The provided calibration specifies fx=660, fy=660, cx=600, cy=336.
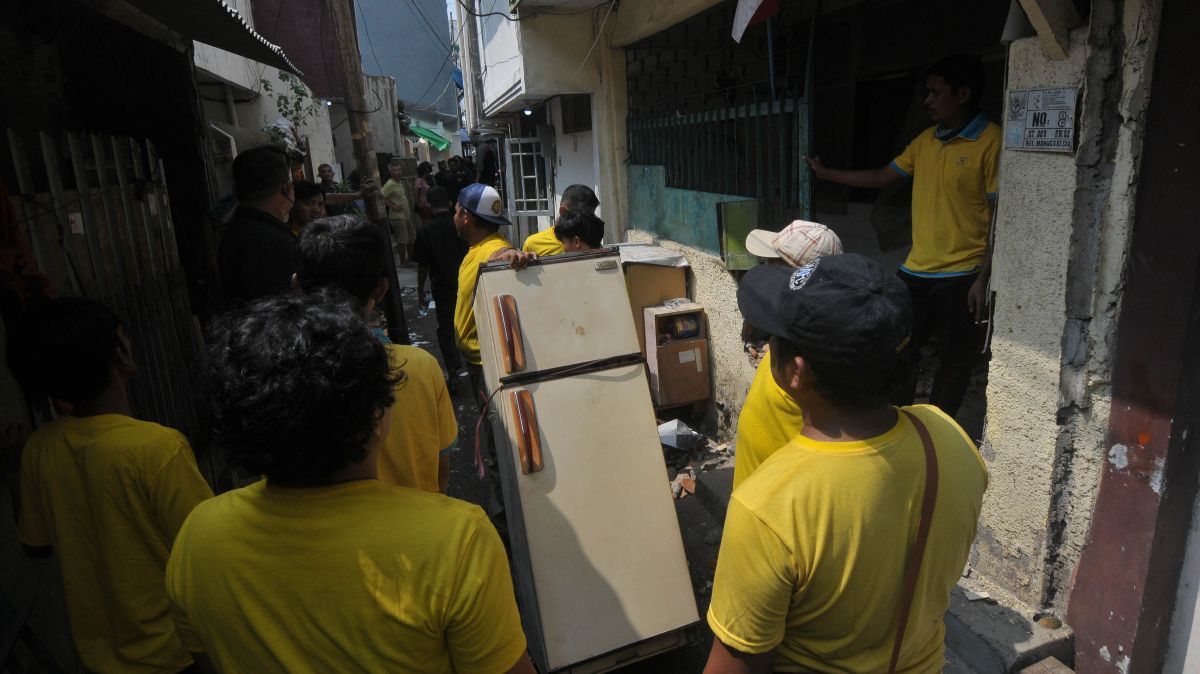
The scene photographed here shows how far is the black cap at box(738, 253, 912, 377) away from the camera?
1154mm

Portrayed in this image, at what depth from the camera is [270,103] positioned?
9859mm

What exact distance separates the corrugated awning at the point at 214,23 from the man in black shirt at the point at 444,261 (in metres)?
1.67

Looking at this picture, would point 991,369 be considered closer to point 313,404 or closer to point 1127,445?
point 1127,445

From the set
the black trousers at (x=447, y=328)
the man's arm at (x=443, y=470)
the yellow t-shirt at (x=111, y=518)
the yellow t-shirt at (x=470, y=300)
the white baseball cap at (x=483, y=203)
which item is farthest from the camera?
the black trousers at (x=447, y=328)

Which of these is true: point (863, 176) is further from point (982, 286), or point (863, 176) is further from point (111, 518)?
point (111, 518)

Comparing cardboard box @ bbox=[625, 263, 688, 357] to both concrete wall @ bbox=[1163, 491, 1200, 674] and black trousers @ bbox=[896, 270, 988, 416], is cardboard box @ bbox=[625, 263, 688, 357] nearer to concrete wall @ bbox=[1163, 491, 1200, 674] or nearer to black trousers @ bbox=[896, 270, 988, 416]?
black trousers @ bbox=[896, 270, 988, 416]

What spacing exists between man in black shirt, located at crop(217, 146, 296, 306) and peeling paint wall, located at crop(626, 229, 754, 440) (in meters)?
2.90

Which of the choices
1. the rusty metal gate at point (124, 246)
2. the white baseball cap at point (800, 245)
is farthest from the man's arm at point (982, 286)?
the rusty metal gate at point (124, 246)

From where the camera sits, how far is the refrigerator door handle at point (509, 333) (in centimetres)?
264

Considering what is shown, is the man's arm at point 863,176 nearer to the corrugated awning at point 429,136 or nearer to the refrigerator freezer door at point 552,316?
the refrigerator freezer door at point 552,316

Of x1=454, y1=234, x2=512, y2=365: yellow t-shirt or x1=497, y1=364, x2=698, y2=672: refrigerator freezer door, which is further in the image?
x1=454, y1=234, x2=512, y2=365: yellow t-shirt

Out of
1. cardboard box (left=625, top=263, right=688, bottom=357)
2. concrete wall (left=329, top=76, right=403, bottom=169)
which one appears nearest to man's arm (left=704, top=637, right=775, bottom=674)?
cardboard box (left=625, top=263, right=688, bottom=357)

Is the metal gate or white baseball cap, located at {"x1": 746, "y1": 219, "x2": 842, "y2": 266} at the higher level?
the metal gate

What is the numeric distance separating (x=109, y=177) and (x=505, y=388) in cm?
212
